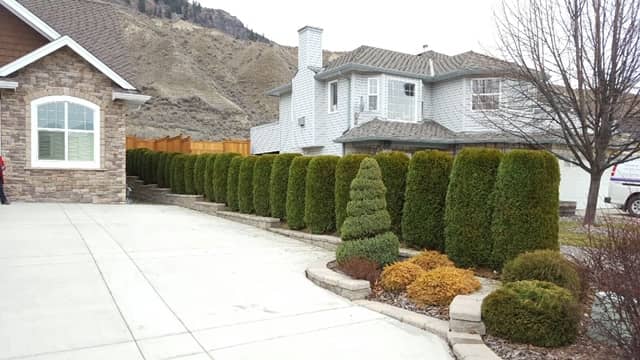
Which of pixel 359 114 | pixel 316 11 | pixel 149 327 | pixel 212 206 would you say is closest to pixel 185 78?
pixel 316 11

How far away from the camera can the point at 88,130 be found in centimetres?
1445

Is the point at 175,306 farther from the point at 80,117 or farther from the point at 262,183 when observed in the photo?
the point at 80,117

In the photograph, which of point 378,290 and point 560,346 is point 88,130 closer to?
point 378,290

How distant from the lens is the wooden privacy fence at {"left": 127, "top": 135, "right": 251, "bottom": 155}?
2150 centimetres

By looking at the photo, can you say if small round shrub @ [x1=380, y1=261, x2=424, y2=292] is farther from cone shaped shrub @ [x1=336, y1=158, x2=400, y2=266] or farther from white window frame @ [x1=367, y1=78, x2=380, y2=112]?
white window frame @ [x1=367, y1=78, x2=380, y2=112]

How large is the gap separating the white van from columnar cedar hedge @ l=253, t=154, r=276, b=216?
12494mm

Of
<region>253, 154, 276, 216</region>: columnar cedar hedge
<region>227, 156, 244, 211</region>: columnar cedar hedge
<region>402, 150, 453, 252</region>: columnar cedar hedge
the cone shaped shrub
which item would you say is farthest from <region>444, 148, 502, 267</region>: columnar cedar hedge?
<region>227, 156, 244, 211</region>: columnar cedar hedge

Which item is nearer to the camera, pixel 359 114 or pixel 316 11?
pixel 359 114

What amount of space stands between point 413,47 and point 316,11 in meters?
6.06

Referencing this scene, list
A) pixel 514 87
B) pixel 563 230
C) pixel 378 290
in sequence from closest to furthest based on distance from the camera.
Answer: pixel 378 290 → pixel 563 230 → pixel 514 87

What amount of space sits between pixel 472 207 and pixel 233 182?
771 centimetres

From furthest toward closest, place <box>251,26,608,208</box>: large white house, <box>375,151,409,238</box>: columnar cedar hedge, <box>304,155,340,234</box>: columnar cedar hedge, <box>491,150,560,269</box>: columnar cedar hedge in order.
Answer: <box>251,26,608,208</box>: large white house → <box>304,155,340,234</box>: columnar cedar hedge → <box>375,151,409,238</box>: columnar cedar hedge → <box>491,150,560,269</box>: columnar cedar hedge

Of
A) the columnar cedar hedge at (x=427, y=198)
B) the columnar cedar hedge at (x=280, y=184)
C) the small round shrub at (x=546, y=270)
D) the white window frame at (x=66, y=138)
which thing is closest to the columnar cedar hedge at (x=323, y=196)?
the columnar cedar hedge at (x=280, y=184)

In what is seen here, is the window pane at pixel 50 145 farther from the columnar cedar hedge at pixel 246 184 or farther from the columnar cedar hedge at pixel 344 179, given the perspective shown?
the columnar cedar hedge at pixel 344 179
